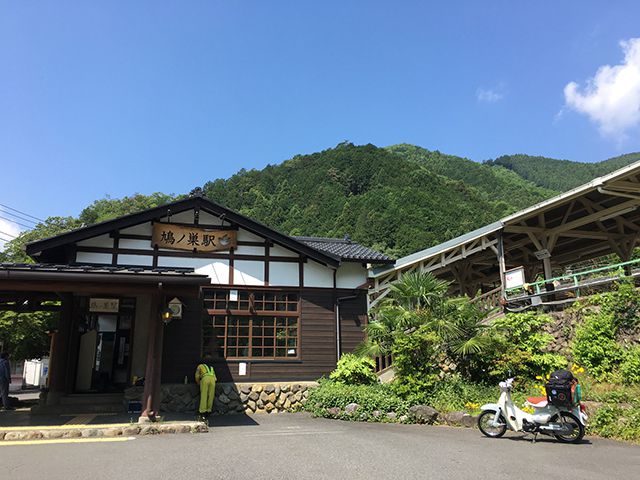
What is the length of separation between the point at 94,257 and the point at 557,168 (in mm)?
62260

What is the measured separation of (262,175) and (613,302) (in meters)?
46.6

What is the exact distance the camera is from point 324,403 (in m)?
11.6

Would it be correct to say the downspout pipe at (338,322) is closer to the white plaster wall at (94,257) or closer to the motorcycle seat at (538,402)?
the white plaster wall at (94,257)

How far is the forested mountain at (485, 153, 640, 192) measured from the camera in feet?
172

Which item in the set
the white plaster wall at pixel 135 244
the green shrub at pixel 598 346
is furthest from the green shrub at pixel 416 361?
the white plaster wall at pixel 135 244

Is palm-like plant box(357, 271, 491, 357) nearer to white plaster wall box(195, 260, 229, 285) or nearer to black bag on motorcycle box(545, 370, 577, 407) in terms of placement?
black bag on motorcycle box(545, 370, 577, 407)

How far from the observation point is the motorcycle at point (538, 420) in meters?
7.51

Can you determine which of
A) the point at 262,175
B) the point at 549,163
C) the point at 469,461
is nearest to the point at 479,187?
the point at 549,163

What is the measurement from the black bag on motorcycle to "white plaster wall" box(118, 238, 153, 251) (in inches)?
395

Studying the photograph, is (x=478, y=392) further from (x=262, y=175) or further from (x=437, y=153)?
(x=437, y=153)

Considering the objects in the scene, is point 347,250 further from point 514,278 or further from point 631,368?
point 631,368

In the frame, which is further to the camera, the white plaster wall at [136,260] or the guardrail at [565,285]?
the white plaster wall at [136,260]

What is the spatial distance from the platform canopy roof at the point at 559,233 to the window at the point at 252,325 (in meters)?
2.87

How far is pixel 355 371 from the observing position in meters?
12.4
